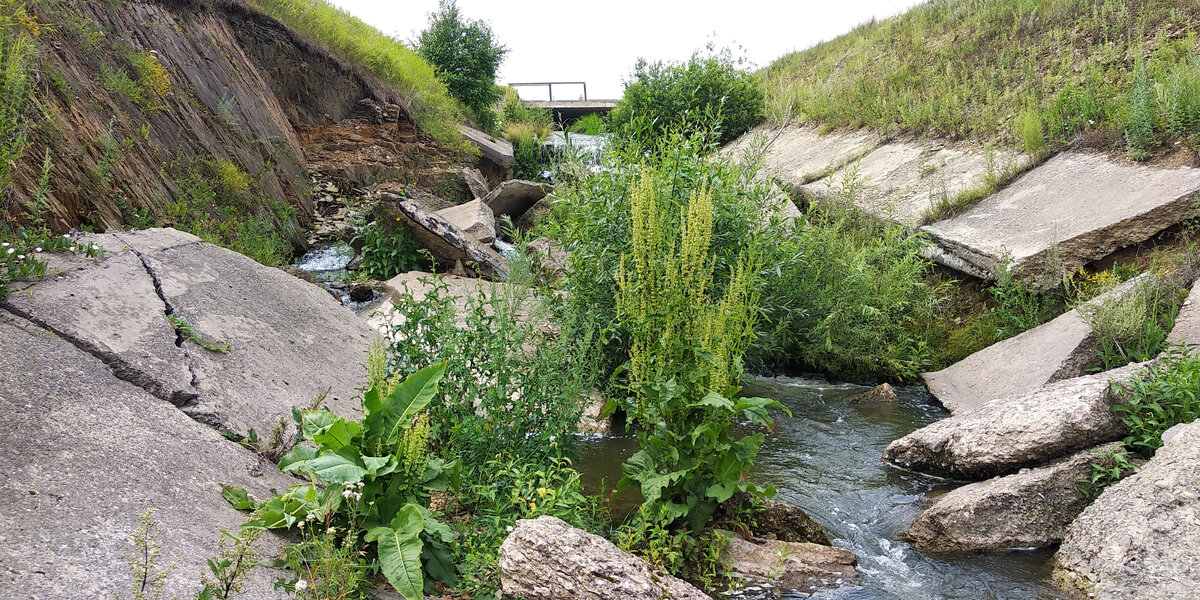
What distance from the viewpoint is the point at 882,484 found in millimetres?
5781

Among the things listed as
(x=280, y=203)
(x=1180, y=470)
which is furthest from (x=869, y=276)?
(x=280, y=203)

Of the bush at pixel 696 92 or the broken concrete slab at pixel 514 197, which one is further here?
the bush at pixel 696 92

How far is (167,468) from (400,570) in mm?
1355

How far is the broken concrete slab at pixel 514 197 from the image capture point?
13641mm

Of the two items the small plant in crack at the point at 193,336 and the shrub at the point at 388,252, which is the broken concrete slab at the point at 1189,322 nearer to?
the small plant in crack at the point at 193,336

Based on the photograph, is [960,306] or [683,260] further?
[960,306]

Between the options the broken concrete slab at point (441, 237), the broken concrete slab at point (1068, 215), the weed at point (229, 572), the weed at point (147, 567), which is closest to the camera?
the weed at point (147, 567)

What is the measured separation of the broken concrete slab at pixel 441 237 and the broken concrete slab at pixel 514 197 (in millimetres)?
3386

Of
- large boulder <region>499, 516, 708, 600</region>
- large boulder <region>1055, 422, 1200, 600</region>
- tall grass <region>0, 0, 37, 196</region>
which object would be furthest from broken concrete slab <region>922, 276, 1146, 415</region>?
tall grass <region>0, 0, 37, 196</region>

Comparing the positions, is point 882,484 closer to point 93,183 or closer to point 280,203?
point 93,183

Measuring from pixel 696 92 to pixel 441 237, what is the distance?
36.6 ft

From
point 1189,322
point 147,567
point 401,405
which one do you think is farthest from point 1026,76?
point 147,567

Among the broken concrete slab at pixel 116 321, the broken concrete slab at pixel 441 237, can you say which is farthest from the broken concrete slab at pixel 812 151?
the broken concrete slab at pixel 116 321

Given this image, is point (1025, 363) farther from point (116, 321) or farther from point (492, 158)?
point (492, 158)
